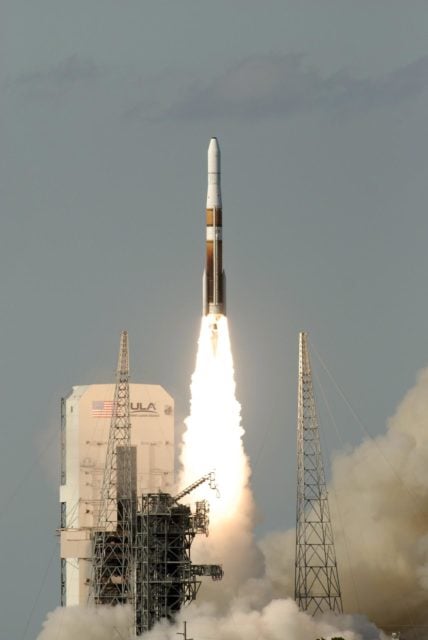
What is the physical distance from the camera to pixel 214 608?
113812mm

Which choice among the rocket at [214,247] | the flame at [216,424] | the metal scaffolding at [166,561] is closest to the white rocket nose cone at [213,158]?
the rocket at [214,247]

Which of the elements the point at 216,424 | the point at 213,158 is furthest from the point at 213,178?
the point at 216,424

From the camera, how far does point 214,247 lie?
11600cm

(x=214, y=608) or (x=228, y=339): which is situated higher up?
(x=228, y=339)

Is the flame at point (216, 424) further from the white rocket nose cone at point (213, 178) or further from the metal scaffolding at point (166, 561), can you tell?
the white rocket nose cone at point (213, 178)

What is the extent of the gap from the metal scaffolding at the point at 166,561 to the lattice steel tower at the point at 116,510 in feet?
17.3

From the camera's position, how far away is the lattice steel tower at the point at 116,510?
120688 millimetres

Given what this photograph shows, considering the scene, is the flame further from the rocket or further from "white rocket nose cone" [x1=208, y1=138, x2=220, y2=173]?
"white rocket nose cone" [x1=208, y1=138, x2=220, y2=173]

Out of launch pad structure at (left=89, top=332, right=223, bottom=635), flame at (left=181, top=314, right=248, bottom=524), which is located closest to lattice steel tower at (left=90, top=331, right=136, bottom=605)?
launch pad structure at (left=89, top=332, right=223, bottom=635)

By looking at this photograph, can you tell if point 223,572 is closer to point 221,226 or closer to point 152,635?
point 152,635

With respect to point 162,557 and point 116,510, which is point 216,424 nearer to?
point 162,557

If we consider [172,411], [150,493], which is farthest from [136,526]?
[172,411]

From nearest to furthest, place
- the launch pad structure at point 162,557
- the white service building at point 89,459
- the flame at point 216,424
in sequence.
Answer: the launch pad structure at point 162,557 → the flame at point 216,424 → the white service building at point 89,459

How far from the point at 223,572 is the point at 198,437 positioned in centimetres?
528
